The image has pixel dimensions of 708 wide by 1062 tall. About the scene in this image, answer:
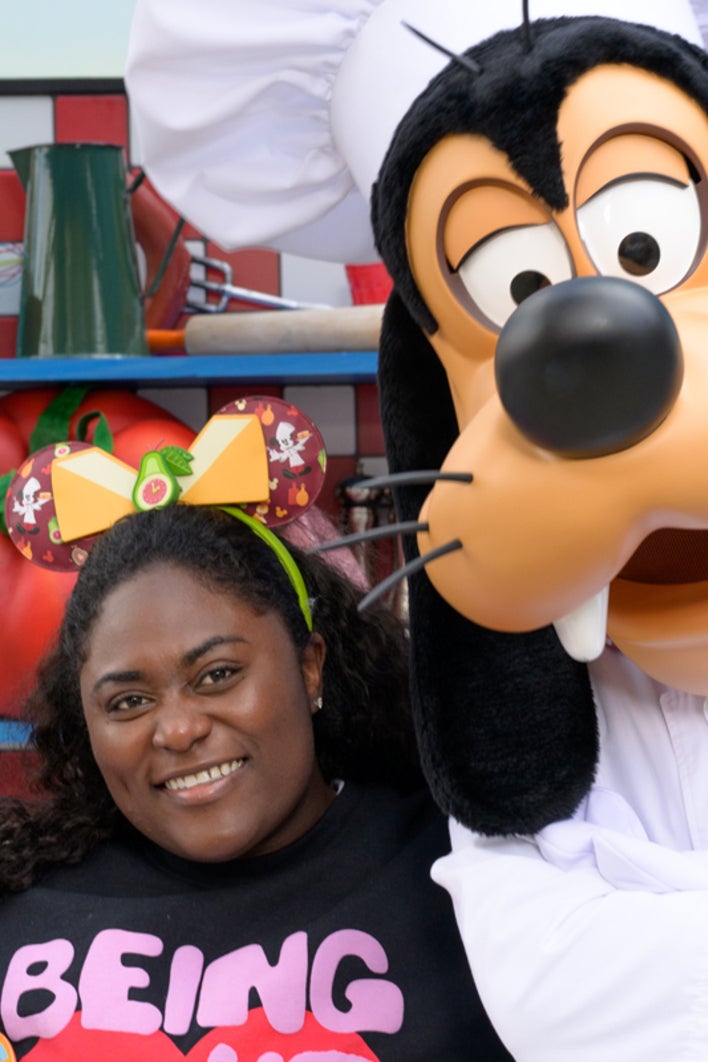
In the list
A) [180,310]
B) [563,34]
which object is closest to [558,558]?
[563,34]

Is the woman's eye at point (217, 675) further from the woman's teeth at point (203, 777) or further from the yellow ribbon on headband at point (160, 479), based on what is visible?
the yellow ribbon on headband at point (160, 479)

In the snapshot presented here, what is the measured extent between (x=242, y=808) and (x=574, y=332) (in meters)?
0.63

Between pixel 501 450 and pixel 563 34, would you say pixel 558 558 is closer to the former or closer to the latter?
pixel 501 450

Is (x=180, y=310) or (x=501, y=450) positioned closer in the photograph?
(x=501, y=450)

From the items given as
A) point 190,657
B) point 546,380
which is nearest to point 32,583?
point 190,657

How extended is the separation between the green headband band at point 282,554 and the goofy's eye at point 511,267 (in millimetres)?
512

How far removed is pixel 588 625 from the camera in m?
0.76

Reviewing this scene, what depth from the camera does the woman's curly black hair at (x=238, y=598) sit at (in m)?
1.23

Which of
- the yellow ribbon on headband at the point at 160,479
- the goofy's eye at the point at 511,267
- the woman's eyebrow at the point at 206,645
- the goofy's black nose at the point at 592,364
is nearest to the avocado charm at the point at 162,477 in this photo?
the yellow ribbon on headband at the point at 160,479

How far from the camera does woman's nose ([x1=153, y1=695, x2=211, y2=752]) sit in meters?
1.13

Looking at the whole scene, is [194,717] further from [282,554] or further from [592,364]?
[592,364]

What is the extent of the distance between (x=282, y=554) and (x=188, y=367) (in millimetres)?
641

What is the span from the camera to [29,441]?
1.94 meters

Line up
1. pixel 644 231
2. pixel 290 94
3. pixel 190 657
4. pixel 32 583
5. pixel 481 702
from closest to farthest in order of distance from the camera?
pixel 644 231
pixel 481 702
pixel 290 94
pixel 190 657
pixel 32 583
